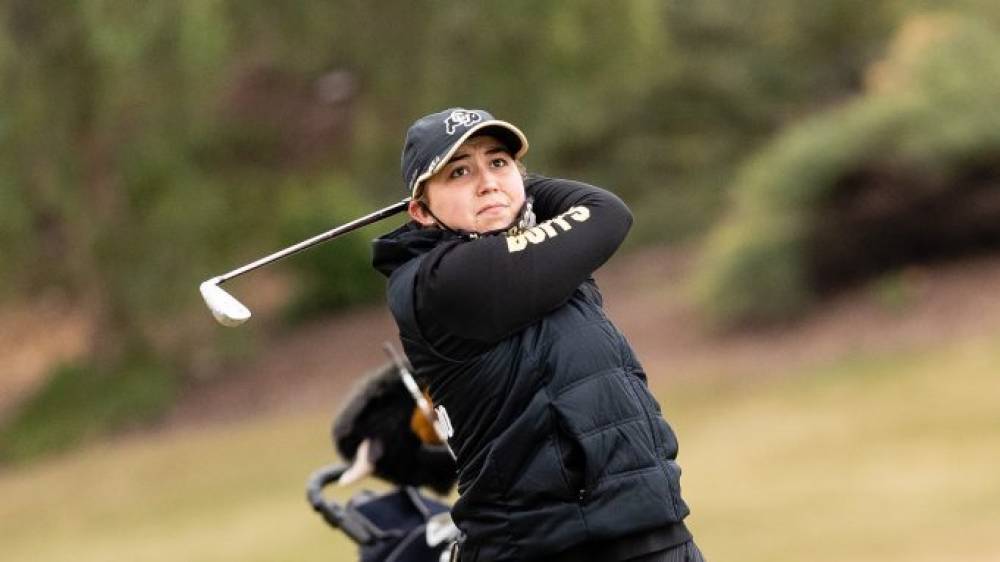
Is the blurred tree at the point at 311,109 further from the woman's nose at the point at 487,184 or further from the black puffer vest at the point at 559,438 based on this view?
the black puffer vest at the point at 559,438

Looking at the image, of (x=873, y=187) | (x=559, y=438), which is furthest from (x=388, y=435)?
(x=873, y=187)

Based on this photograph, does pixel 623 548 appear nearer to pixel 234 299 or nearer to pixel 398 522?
pixel 234 299

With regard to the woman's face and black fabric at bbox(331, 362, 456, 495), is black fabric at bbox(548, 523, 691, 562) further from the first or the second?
black fabric at bbox(331, 362, 456, 495)

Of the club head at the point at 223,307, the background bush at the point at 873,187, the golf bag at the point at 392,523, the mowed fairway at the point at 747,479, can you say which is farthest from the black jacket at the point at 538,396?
the background bush at the point at 873,187

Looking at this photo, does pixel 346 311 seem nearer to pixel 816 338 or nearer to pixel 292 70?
pixel 292 70

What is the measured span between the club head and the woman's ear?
1.23ft

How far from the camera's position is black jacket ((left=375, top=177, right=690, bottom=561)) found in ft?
10.2

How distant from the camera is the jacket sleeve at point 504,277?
3.14 metres

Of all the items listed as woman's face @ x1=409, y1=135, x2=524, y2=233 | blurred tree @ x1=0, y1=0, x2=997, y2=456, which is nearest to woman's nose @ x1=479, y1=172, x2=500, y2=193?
woman's face @ x1=409, y1=135, x2=524, y2=233

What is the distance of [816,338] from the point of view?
52.8ft

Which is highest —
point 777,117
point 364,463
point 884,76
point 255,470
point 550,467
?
point 777,117

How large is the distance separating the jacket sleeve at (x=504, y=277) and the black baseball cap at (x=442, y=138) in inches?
6.4

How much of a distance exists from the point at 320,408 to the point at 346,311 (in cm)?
385

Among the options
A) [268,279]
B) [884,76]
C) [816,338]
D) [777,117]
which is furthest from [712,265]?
[268,279]
